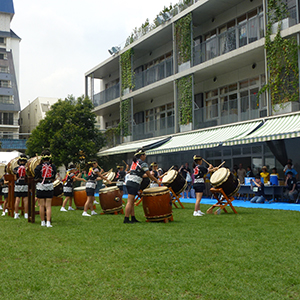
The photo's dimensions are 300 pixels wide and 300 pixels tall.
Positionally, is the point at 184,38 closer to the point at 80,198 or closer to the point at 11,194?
the point at 80,198

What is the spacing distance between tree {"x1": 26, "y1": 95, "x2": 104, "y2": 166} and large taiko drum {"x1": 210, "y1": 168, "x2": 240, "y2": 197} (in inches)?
707

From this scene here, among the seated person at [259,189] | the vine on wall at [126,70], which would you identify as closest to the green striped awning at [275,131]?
the seated person at [259,189]

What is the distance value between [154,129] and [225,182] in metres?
15.2

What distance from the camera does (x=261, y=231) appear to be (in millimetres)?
7723

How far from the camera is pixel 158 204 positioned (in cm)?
945

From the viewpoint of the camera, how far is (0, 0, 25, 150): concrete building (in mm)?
54000

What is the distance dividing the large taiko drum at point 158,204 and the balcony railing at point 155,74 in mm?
16253

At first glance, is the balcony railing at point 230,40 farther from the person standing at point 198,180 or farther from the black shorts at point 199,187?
the black shorts at point 199,187

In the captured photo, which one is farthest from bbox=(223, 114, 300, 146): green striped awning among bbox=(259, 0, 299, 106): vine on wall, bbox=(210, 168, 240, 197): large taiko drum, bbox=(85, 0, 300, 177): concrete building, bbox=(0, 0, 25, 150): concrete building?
bbox=(0, 0, 25, 150): concrete building

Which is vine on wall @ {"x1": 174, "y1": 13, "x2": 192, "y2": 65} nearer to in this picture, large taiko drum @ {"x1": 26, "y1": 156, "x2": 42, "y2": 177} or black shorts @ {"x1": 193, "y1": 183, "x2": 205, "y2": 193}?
black shorts @ {"x1": 193, "y1": 183, "x2": 205, "y2": 193}

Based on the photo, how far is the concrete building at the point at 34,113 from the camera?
5403 cm

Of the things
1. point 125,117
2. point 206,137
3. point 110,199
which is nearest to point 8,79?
point 125,117

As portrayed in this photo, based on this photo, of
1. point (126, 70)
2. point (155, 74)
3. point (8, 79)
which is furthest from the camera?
point (8, 79)

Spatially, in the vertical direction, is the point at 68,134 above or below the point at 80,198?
above
